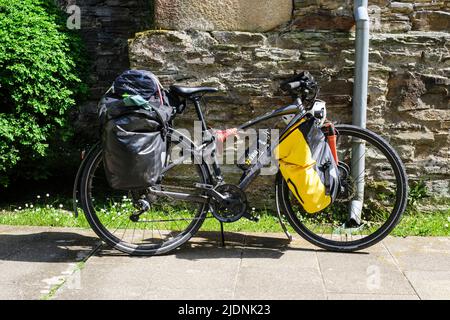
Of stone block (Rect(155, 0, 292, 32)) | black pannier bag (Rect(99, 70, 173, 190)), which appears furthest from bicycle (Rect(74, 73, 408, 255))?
stone block (Rect(155, 0, 292, 32))

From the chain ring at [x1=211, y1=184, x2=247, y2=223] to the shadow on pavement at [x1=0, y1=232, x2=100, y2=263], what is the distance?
2.96 feet

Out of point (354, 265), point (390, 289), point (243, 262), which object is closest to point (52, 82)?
point (243, 262)

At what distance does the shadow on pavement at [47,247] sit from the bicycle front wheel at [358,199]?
4.63 ft

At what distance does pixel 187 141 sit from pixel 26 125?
1459 mm

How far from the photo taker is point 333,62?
458 centimetres

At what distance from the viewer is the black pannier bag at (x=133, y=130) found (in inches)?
145

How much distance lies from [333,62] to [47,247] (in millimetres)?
2528

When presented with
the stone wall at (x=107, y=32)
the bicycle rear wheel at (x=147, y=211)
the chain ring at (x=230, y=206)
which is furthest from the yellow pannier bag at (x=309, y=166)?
the stone wall at (x=107, y=32)

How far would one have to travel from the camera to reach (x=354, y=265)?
→ 12.4 feet

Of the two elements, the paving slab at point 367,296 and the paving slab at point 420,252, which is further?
the paving slab at point 420,252

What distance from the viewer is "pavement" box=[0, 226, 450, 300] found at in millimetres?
3312

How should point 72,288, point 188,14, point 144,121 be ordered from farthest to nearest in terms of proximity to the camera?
point 188,14
point 144,121
point 72,288

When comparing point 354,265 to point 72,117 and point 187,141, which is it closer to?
point 187,141

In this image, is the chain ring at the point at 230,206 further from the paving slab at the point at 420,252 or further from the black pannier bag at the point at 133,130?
the paving slab at the point at 420,252
